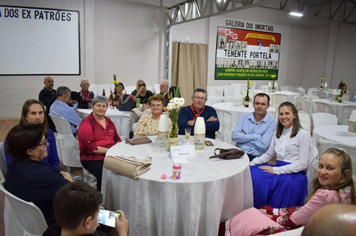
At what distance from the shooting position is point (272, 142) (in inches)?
115

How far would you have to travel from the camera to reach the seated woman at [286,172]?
2531 millimetres

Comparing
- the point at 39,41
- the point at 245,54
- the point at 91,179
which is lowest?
the point at 91,179

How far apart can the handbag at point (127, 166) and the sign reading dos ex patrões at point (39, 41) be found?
629 centimetres

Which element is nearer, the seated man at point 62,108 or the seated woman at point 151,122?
the seated woman at point 151,122

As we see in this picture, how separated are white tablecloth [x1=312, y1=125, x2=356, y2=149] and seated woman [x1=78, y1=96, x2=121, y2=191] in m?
2.49

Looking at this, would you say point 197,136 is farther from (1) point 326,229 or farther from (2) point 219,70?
(2) point 219,70

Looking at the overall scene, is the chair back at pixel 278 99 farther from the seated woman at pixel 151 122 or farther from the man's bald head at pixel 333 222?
the man's bald head at pixel 333 222

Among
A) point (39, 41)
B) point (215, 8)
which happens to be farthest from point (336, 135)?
point (39, 41)

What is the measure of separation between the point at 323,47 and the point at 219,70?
5116 millimetres

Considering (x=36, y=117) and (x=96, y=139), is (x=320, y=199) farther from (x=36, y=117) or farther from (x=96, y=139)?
(x=36, y=117)

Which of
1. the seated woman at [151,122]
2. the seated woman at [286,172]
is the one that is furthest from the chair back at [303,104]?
the seated woman at [151,122]

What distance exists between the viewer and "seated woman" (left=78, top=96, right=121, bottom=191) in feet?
9.46

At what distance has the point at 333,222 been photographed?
29.7 inches

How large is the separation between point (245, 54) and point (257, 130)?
814 centimetres
